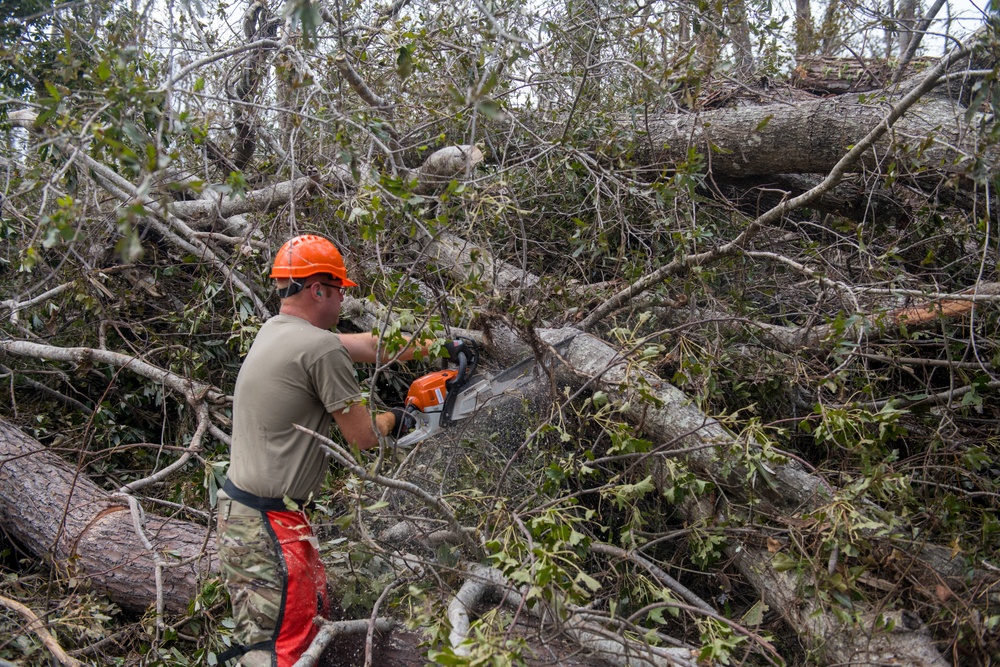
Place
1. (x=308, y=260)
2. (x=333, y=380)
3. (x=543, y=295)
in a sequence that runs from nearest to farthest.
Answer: (x=333, y=380) → (x=308, y=260) → (x=543, y=295)

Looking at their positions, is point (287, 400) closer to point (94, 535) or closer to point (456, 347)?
point (456, 347)

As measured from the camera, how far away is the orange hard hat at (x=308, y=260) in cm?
255

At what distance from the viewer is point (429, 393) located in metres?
2.66

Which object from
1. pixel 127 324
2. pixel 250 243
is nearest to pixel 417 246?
pixel 250 243

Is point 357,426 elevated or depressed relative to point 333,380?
depressed

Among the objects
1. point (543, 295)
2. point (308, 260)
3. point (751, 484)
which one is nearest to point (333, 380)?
point (308, 260)

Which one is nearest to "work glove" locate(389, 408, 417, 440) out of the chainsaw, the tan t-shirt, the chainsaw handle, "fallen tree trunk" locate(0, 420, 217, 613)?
the chainsaw

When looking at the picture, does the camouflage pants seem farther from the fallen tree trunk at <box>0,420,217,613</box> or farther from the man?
the fallen tree trunk at <box>0,420,217,613</box>

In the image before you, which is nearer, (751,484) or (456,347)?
(751,484)

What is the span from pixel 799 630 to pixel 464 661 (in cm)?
130

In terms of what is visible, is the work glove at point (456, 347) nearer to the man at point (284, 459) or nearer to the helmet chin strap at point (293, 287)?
the man at point (284, 459)

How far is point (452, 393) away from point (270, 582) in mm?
948

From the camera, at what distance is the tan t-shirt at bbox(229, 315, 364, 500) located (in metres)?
2.44

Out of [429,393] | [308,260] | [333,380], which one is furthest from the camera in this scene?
[429,393]
